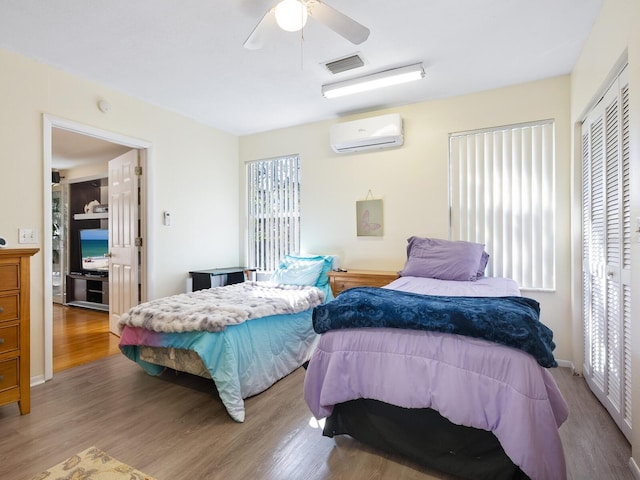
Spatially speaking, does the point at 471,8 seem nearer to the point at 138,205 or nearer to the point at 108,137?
the point at 108,137

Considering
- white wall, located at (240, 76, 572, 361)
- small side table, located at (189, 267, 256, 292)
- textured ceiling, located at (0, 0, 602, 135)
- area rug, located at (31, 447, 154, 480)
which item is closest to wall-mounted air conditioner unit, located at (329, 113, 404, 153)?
white wall, located at (240, 76, 572, 361)

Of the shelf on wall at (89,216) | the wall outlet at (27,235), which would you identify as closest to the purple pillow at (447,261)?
the wall outlet at (27,235)

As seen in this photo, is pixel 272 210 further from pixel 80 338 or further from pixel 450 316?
pixel 450 316

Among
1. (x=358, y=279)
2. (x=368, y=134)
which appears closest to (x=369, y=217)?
(x=358, y=279)

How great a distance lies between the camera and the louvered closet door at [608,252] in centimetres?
191

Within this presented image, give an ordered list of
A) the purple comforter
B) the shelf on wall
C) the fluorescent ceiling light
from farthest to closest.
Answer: the shelf on wall, the fluorescent ceiling light, the purple comforter

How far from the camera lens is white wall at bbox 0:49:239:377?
263cm

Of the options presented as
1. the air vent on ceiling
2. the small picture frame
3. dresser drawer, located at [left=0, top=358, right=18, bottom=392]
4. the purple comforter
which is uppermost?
the air vent on ceiling

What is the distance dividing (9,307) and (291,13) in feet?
8.33

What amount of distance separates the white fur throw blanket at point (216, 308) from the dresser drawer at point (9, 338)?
61cm

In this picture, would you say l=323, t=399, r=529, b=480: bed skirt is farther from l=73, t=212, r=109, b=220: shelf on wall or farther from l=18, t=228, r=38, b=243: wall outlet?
l=73, t=212, r=109, b=220: shelf on wall

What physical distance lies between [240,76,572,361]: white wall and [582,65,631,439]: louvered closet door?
299 millimetres


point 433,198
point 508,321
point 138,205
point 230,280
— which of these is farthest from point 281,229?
point 508,321

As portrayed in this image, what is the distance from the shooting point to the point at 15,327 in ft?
7.22
